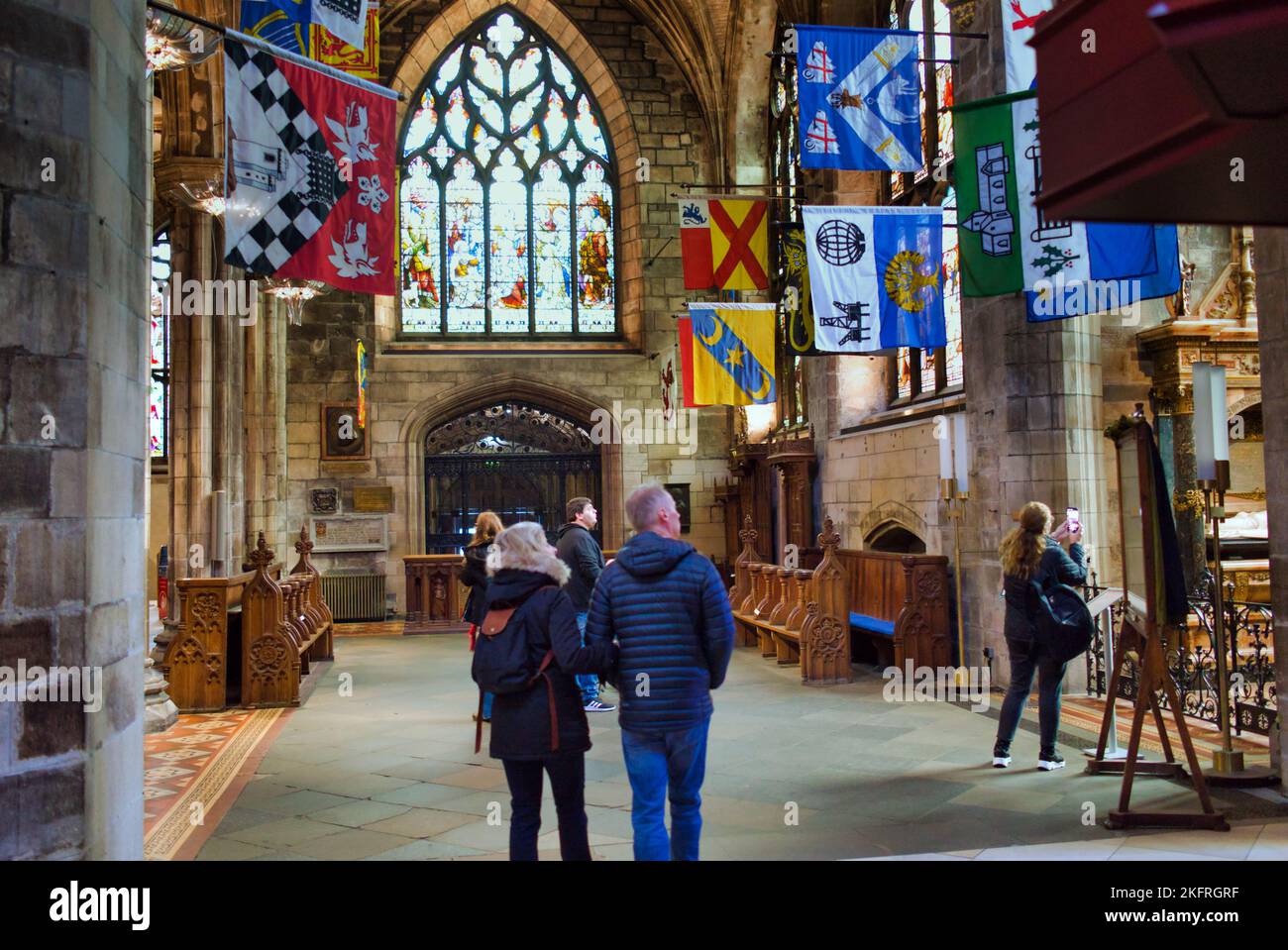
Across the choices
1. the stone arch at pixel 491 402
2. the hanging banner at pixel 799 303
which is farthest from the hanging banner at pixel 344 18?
the stone arch at pixel 491 402

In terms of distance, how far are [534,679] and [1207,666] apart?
19.8 feet

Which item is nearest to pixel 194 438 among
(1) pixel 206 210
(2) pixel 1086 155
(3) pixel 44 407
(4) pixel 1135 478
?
(1) pixel 206 210

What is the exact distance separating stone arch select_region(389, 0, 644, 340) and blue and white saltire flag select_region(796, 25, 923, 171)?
9156 millimetres

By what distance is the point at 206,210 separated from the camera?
30.3 feet

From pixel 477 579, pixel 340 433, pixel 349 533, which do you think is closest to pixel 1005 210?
pixel 477 579

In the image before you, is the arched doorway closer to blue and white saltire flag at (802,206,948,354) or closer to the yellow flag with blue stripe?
the yellow flag with blue stripe

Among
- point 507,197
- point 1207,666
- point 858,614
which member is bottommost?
point 1207,666

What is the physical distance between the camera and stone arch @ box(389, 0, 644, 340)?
17.2 m

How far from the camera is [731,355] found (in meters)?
12.6

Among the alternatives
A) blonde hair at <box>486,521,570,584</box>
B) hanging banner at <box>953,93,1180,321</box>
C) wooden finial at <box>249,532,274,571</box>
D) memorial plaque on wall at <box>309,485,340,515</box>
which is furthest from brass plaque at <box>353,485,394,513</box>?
blonde hair at <box>486,521,570,584</box>

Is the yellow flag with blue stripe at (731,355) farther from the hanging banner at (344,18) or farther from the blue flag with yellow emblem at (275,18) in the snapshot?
the blue flag with yellow emblem at (275,18)

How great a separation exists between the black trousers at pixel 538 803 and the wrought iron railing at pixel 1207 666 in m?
4.01
